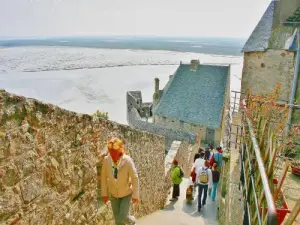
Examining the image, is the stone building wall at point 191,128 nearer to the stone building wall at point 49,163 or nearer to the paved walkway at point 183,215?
the paved walkway at point 183,215

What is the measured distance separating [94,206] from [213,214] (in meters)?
4.89

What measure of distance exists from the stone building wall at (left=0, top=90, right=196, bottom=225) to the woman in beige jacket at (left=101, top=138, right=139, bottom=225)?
0.20 m

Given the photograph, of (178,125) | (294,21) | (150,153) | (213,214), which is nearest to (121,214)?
(150,153)

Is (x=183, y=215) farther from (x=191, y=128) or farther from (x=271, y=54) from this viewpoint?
(x=191, y=128)

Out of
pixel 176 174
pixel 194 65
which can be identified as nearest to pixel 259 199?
pixel 176 174

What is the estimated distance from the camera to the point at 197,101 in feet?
88.6

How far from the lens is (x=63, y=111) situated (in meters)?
3.16

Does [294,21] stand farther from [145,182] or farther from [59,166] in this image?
[59,166]

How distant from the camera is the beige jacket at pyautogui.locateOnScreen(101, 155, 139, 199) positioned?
150 inches

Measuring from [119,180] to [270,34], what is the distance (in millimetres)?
14670

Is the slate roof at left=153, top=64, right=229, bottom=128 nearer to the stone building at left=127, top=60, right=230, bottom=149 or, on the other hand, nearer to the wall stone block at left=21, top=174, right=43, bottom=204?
the stone building at left=127, top=60, right=230, bottom=149

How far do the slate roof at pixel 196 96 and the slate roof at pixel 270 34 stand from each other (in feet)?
32.5

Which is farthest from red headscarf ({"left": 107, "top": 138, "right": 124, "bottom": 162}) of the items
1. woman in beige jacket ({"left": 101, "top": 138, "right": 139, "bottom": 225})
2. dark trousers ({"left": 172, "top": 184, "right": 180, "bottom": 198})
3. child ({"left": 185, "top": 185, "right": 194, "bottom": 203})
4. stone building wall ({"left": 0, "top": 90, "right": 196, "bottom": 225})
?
dark trousers ({"left": 172, "top": 184, "right": 180, "bottom": 198})

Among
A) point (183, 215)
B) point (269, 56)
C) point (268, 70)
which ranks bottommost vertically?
point (183, 215)
